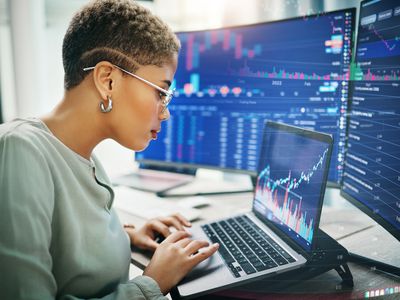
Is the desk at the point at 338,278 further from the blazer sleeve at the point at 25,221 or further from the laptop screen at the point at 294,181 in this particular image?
the blazer sleeve at the point at 25,221

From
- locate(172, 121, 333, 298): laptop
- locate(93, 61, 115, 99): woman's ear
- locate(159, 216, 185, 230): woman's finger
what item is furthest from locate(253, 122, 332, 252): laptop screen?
locate(93, 61, 115, 99): woman's ear

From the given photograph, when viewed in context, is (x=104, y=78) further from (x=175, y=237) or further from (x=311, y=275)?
(x=311, y=275)

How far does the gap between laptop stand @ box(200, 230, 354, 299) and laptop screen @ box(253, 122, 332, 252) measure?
30mm

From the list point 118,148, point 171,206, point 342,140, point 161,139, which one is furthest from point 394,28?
point 118,148

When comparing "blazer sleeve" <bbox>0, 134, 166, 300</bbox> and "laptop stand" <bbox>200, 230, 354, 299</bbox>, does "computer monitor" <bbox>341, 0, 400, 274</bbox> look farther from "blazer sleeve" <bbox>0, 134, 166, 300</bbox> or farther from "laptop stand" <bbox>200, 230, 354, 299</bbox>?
"blazer sleeve" <bbox>0, 134, 166, 300</bbox>

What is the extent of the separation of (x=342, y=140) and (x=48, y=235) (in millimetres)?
675

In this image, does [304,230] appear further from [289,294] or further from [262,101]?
A: [262,101]

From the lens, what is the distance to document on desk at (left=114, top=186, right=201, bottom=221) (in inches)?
44.8

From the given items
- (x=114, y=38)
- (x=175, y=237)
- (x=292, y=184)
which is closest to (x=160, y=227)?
(x=175, y=237)

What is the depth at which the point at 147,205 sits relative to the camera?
122cm

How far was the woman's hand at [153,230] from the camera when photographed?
88cm

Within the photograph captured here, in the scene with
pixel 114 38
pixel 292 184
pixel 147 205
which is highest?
pixel 114 38

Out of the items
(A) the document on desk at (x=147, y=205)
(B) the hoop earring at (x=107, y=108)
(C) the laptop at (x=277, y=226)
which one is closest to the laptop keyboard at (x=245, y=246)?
(C) the laptop at (x=277, y=226)

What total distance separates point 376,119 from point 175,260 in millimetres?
475
